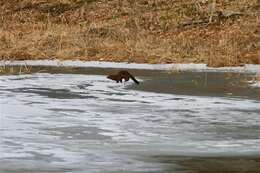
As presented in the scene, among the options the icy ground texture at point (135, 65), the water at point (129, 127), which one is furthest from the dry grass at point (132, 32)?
the water at point (129, 127)

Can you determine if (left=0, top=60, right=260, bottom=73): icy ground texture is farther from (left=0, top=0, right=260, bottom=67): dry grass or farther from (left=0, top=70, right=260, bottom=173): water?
(left=0, top=70, right=260, bottom=173): water

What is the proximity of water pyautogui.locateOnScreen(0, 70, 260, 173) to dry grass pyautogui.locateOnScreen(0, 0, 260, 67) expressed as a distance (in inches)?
254

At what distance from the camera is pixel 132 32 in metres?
27.4

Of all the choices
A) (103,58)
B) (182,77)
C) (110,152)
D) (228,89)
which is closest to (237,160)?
(110,152)

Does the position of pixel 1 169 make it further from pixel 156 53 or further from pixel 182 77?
pixel 156 53

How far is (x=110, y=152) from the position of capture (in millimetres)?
7793

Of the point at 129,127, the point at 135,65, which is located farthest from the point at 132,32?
the point at 129,127

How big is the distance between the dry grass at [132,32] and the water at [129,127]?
→ 6.46 meters

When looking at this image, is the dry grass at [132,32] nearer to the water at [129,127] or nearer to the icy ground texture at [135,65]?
the icy ground texture at [135,65]

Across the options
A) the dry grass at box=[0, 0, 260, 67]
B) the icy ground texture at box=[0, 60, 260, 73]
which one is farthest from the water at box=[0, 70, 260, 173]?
the dry grass at box=[0, 0, 260, 67]

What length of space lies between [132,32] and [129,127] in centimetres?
Result: 1808

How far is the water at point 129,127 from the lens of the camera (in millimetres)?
7277

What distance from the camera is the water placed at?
23.9 feet

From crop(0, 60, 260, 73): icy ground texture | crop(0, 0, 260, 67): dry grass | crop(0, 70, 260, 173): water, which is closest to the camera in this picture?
crop(0, 70, 260, 173): water
